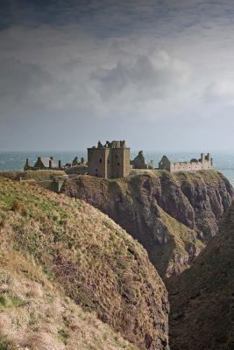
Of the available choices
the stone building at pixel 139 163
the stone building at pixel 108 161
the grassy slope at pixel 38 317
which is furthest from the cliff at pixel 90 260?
the stone building at pixel 139 163

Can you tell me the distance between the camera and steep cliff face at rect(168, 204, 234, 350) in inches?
2029

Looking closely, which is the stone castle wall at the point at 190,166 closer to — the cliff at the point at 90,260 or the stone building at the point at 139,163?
the stone building at the point at 139,163

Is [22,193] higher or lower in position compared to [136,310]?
higher

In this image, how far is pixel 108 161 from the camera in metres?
130

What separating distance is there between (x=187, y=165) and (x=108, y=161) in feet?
140

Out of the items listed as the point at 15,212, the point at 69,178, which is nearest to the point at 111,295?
the point at 15,212

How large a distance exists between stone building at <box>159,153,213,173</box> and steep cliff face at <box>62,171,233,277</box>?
9.99 feet

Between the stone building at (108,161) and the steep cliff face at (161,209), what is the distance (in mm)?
2664

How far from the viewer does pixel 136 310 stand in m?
31.3

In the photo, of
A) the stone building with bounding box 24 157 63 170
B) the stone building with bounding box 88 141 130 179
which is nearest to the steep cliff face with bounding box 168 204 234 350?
the stone building with bounding box 88 141 130 179

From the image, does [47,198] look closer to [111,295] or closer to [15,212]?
→ [15,212]

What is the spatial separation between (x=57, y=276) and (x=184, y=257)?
3954 inches

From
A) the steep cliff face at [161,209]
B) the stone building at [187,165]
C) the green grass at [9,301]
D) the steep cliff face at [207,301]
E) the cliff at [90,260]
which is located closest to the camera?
the green grass at [9,301]

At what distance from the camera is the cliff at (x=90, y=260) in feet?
95.7
